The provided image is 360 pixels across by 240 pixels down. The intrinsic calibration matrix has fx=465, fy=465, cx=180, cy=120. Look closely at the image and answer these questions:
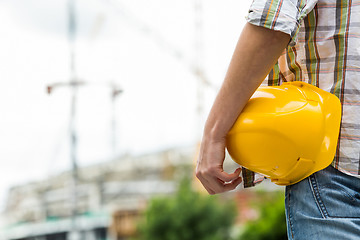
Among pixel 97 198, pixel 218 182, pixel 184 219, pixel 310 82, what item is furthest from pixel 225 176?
pixel 97 198

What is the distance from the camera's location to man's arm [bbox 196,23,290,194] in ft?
1.30

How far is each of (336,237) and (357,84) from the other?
14 cm

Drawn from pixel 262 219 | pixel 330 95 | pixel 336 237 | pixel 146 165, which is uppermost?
pixel 330 95

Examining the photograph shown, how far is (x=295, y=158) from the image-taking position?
1.38 feet

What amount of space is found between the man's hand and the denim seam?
0.07 meters

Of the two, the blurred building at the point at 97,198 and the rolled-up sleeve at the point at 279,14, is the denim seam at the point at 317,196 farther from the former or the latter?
the blurred building at the point at 97,198

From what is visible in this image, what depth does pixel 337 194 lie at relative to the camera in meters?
0.41

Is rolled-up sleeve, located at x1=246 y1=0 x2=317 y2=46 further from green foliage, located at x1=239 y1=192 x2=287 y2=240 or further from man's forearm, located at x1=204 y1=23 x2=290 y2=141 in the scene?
green foliage, located at x1=239 y1=192 x2=287 y2=240

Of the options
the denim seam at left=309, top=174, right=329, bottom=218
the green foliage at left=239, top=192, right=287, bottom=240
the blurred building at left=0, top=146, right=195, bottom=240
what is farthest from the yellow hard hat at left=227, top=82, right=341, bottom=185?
the blurred building at left=0, top=146, right=195, bottom=240

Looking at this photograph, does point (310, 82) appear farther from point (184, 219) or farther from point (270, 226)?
point (184, 219)

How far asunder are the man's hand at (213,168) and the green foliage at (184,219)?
5344 millimetres

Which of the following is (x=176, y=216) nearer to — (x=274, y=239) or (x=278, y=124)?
(x=274, y=239)

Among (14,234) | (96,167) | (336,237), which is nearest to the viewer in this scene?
(336,237)

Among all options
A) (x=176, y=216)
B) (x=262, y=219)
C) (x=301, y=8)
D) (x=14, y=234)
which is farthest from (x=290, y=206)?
(x=14, y=234)
